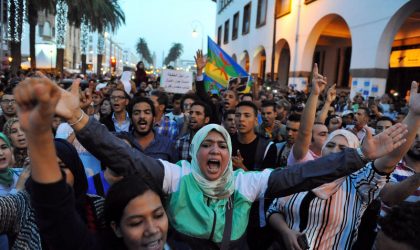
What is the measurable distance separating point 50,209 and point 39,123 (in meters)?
0.31

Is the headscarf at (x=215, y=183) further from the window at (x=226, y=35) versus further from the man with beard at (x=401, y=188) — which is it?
the window at (x=226, y=35)

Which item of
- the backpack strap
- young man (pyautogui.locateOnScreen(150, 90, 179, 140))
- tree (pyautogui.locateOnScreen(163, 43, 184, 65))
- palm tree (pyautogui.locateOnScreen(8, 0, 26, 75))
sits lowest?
the backpack strap

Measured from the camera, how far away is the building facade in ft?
39.4

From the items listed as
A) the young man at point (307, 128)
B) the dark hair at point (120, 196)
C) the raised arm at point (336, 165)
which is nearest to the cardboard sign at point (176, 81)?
the young man at point (307, 128)

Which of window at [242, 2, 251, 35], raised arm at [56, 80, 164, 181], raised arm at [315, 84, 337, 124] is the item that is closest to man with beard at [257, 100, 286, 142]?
raised arm at [315, 84, 337, 124]

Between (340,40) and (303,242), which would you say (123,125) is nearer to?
(303,242)

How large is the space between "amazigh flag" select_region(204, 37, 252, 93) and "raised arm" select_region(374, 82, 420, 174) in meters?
6.16

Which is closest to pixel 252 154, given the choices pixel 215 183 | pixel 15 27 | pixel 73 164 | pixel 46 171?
pixel 215 183

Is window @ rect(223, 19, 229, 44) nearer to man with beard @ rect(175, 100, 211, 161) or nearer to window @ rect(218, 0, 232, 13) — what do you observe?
window @ rect(218, 0, 232, 13)

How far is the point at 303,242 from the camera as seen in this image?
230 cm

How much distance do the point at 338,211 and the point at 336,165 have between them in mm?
485

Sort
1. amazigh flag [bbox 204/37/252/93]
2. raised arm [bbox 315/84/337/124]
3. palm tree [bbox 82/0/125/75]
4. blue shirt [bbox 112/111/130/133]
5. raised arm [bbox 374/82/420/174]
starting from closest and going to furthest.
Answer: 1. raised arm [bbox 374/82/420/174]
2. raised arm [bbox 315/84/337/124]
3. blue shirt [bbox 112/111/130/133]
4. amazigh flag [bbox 204/37/252/93]
5. palm tree [bbox 82/0/125/75]

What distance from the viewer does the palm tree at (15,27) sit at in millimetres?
15906

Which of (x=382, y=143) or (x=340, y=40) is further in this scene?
(x=340, y=40)
